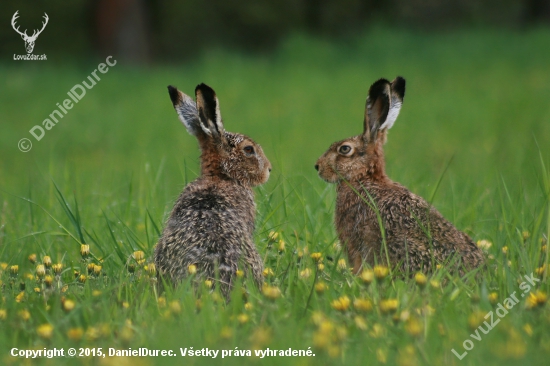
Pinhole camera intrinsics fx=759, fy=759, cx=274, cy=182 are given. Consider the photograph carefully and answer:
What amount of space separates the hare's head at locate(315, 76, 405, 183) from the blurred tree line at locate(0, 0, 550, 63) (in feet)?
58.0

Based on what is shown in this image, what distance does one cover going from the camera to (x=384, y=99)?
20.9 feet

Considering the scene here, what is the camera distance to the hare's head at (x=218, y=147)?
621 centimetres

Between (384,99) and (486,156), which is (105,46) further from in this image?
(384,99)

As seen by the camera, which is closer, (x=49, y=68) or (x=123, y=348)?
(x=123, y=348)

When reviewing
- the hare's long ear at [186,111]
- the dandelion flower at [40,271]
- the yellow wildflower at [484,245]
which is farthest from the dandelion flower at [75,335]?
the yellow wildflower at [484,245]

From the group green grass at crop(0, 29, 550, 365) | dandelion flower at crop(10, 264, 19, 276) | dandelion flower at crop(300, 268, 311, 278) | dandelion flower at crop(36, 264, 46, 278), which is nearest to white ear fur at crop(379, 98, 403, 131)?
green grass at crop(0, 29, 550, 365)

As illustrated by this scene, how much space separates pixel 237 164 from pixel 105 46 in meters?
18.3

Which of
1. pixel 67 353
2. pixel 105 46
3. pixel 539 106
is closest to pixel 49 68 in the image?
pixel 105 46

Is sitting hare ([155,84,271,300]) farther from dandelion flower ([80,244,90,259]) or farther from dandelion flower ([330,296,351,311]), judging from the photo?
dandelion flower ([330,296,351,311])

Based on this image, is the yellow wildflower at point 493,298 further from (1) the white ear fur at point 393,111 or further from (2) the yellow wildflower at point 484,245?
(1) the white ear fur at point 393,111

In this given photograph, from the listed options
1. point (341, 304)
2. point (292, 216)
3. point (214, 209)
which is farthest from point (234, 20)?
point (341, 304)

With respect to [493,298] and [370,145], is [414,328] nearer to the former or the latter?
[493,298]

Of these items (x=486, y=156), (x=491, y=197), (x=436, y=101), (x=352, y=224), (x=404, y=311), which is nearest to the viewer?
(x=404, y=311)

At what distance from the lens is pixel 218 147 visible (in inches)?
248
